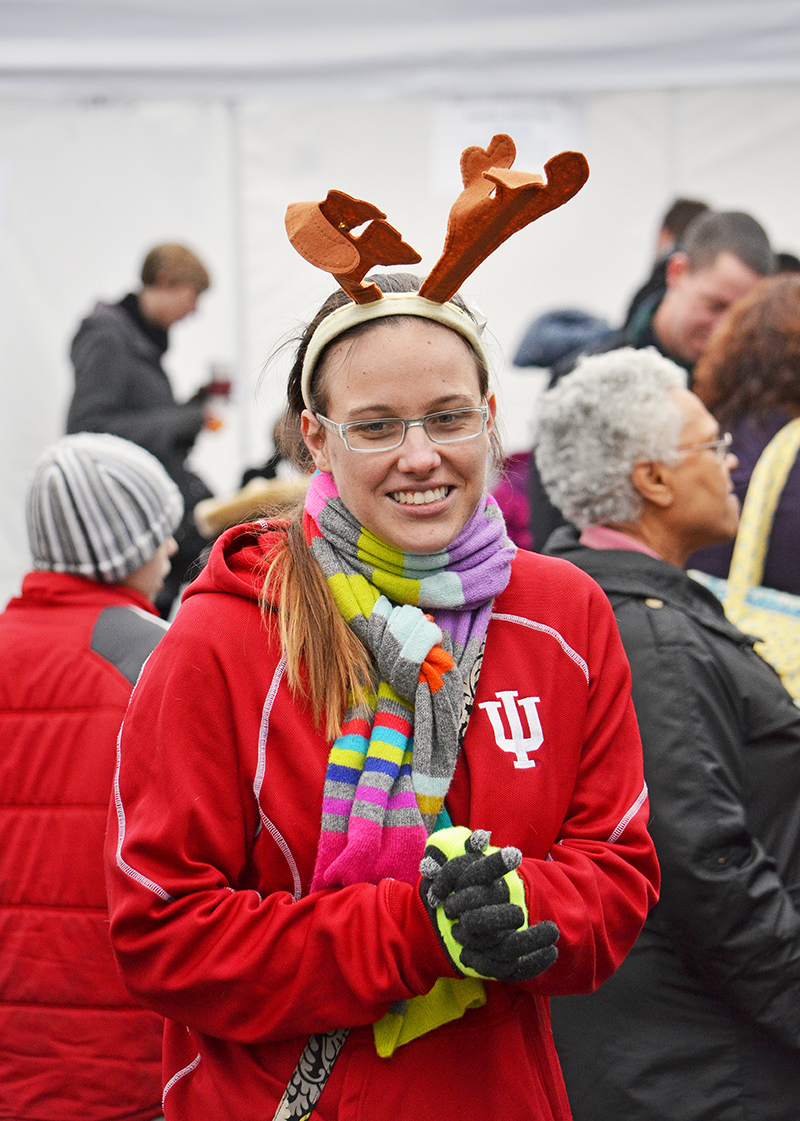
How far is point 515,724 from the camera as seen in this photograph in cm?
149

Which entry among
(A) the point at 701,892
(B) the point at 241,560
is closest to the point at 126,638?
(B) the point at 241,560

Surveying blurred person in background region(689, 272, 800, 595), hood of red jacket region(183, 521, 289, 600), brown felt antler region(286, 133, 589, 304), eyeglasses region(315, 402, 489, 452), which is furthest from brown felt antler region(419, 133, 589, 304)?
blurred person in background region(689, 272, 800, 595)

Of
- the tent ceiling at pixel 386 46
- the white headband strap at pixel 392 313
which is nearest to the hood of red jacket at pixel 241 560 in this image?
the white headband strap at pixel 392 313

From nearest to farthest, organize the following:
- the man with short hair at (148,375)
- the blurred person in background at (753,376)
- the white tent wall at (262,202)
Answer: the blurred person in background at (753,376) → the man with short hair at (148,375) → the white tent wall at (262,202)

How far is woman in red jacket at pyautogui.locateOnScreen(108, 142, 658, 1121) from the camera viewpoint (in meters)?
1.33

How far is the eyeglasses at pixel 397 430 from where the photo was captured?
148 cm

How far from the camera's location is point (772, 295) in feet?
9.34

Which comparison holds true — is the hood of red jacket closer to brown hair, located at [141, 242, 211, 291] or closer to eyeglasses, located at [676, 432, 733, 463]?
eyeglasses, located at [676, 432, 733, 463]

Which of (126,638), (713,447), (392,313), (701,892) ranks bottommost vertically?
(701,892)

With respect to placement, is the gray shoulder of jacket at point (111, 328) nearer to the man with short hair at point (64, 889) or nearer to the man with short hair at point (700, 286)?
the man with short hair at point (700, 286)

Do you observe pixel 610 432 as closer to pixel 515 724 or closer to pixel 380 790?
pixel 515 724

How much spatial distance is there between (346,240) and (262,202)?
375 centimetres

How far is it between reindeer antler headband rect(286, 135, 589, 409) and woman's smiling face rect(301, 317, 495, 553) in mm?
26

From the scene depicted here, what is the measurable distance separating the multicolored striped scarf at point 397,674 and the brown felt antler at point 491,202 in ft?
1.12
